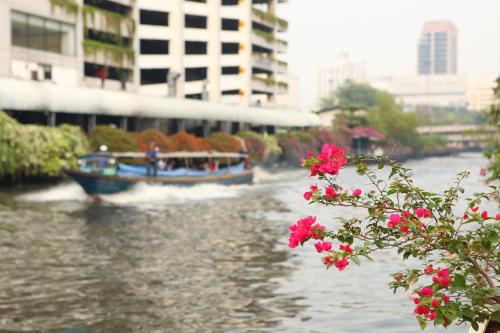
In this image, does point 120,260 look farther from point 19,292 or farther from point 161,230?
point 161,230

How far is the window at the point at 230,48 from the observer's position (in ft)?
272

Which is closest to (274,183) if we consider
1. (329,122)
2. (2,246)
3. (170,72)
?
(170,72)

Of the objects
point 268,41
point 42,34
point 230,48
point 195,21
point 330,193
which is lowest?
point 330,193

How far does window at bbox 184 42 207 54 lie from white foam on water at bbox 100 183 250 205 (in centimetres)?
4057

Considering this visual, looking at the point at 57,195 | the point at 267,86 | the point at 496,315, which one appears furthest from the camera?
the point at 267,86

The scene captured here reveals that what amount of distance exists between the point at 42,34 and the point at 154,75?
2511 cm

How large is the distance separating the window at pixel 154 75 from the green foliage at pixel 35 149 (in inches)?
1168

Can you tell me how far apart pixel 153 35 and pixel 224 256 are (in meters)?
52.6

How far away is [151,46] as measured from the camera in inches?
2945

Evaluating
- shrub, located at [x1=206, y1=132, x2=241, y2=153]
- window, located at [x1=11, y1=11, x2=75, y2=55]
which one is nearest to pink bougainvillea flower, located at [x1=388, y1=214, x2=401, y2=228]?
→ window, located at [x1=11, y1=11, x2=75, y2=55]

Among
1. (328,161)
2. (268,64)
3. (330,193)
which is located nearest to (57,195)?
(330,193)

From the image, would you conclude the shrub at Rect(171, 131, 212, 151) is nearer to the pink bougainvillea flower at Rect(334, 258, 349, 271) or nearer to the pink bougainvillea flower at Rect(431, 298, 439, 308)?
the pink bougainvillea flower at Rect(334, 258, 349, 271)

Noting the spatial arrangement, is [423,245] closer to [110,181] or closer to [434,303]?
[434,303]

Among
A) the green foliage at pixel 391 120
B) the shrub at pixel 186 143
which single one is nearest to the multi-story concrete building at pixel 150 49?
the shrub at pixel 186 143
